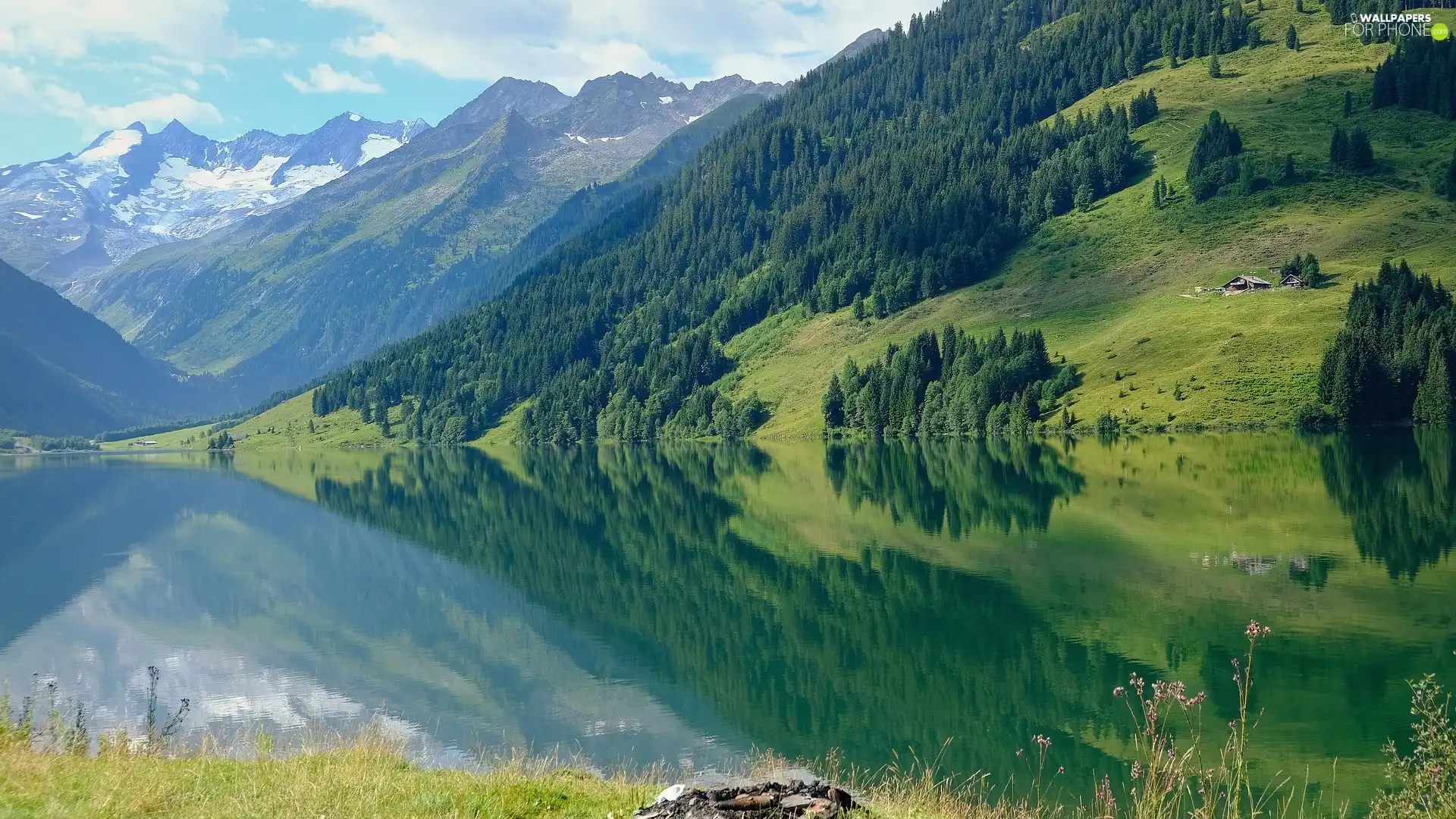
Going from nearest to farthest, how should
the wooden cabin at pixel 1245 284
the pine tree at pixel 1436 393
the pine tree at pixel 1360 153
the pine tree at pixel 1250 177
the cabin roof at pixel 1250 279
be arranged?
the pine tree at pixel 1436 393, the wooden cabin at pixel 1245 284, the cabin roof at pixel 1250 279, the pine tree at pixel 1360 153, the pine tree at pixel 1250 177

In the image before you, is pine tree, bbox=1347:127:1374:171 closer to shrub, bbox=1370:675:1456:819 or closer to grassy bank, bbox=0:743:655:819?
shrub, bbox=1370:675:1456:819

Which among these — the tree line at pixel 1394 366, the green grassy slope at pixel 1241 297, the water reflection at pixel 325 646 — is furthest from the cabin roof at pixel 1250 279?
the water reflection at pixel 325 646

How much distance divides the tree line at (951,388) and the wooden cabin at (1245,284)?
3244cm

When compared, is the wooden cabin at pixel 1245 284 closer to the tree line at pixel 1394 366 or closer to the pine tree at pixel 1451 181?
the tree line at pixel 1394 366

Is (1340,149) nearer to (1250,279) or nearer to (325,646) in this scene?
(1250,279)

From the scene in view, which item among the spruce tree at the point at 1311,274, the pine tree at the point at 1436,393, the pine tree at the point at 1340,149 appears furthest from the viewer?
the pine tree at the point at 1340,149

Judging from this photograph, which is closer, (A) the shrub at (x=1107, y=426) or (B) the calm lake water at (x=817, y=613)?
(B) the calm lake water at (x=817, y=613)

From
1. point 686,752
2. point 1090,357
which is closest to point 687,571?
point 686,752

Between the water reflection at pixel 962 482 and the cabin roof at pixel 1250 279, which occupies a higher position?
the cabin roof at pixel 1250 279

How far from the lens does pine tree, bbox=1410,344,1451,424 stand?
118312 mm

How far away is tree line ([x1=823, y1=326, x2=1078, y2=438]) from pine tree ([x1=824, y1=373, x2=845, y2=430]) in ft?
0.49

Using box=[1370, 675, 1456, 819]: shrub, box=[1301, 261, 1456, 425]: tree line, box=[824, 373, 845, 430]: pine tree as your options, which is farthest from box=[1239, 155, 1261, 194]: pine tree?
box=[1370, 675, 1456, 819]: shrub

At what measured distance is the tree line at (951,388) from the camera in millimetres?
159125

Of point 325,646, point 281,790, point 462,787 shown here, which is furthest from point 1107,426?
point 281,790
